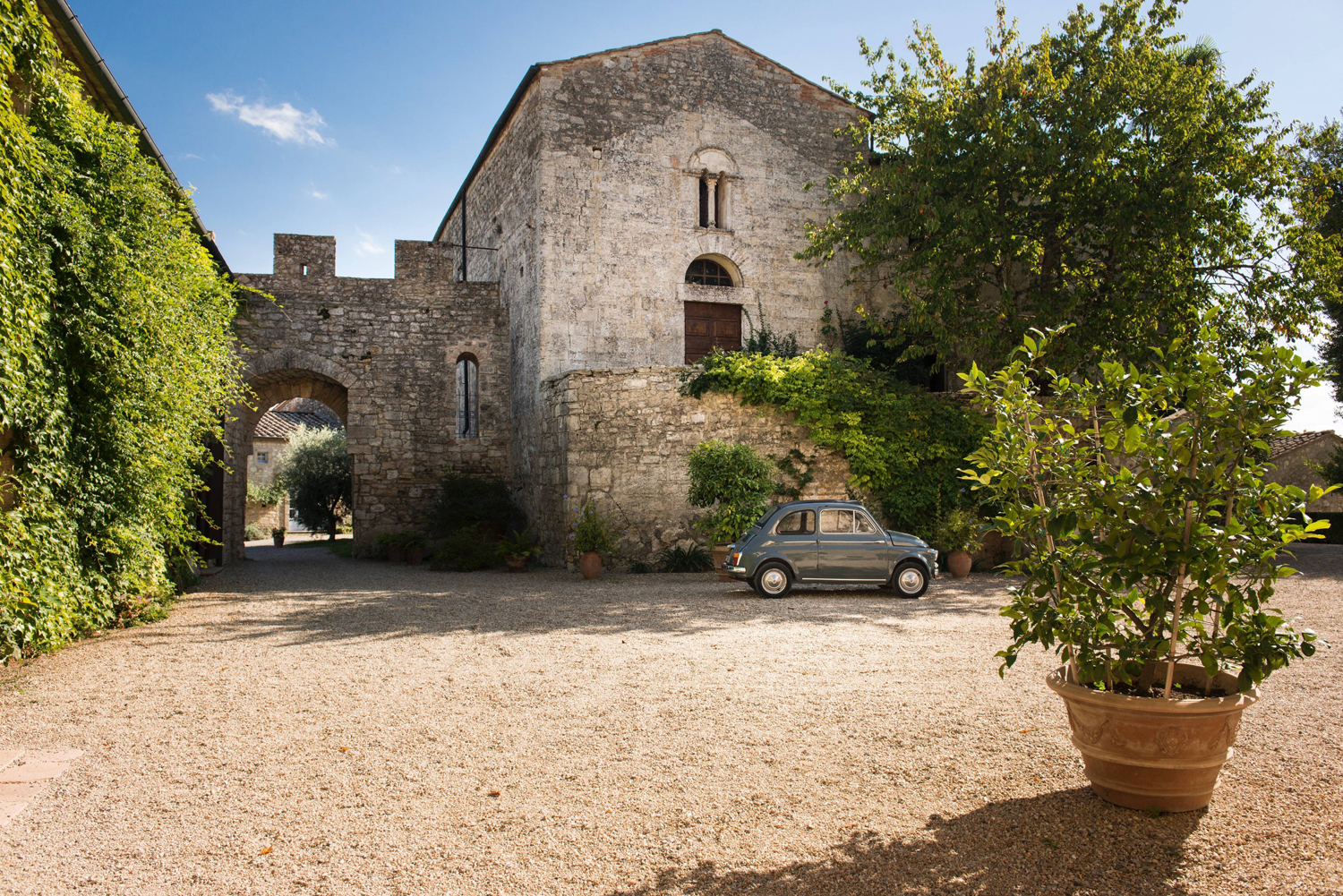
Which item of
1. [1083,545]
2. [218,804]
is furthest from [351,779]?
Result: [1083,545]

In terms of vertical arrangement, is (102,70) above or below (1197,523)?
above

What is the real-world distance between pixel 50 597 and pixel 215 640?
1.67m

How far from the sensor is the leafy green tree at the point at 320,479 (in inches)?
912

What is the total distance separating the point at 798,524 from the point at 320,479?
17.3 m

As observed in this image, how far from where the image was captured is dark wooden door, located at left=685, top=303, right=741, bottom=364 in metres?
16.3

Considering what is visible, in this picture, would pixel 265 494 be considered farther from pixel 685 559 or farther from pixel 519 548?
pixel 685 559

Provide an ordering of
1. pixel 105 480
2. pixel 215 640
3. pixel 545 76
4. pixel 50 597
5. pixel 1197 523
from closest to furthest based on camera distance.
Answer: pixel 1197 523, pixel 50 597, pixel 105 480, pixel 215 640, pixel 545 76

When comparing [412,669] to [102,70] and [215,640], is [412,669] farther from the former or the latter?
[102,70]

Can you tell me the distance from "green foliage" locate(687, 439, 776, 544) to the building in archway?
345 cm

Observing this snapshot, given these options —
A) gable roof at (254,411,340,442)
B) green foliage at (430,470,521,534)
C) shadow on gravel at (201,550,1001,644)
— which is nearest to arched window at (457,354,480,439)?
green foliage at (430,470,521,534)

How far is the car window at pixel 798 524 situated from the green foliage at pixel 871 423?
336 cm

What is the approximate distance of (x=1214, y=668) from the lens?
9.74 ft

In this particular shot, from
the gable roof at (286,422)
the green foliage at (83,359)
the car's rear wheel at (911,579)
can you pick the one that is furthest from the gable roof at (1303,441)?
the gable roof at (286,422)

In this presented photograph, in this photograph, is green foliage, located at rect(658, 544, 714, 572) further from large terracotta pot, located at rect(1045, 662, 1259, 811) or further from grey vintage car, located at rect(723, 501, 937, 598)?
large terracotta pot, located at rect(1045, 662, 1259, 811)
